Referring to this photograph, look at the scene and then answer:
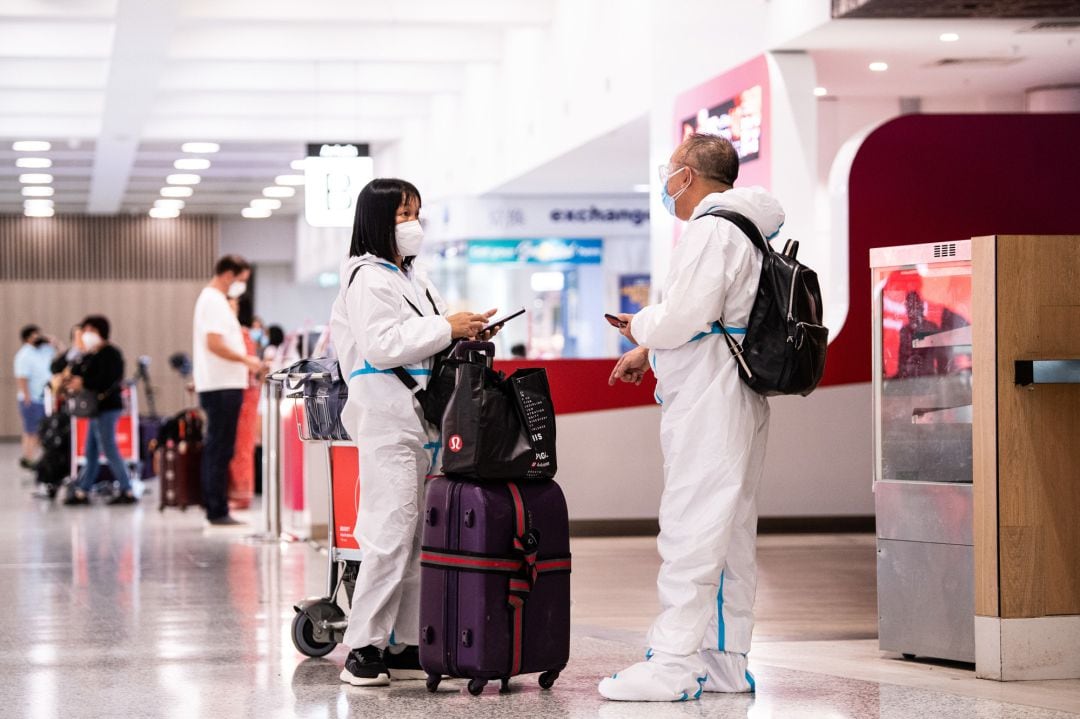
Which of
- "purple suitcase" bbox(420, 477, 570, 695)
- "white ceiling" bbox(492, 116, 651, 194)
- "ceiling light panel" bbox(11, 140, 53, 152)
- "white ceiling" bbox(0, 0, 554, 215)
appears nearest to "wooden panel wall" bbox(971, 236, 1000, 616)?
"purple suitcase" bbox(420, 477, 570, 695)

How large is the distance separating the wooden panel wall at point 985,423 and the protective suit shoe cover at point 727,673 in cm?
82

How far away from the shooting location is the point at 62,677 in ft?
15.0

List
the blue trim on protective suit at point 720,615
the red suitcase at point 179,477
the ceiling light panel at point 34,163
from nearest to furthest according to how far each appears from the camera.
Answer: the blue trim on protective suit at point 720,615 → the red suitcase at point 179,477 → the ceiling light panel at point 34,163

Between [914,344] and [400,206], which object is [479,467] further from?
[914,344]

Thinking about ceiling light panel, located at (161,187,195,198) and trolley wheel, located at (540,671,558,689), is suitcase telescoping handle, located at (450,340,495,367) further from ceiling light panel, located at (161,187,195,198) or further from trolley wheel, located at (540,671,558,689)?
ceiling light panel, located at (161,187,195,198)

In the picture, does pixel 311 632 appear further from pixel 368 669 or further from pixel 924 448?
pixel 924 448

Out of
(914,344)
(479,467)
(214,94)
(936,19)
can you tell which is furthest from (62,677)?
(214,94)

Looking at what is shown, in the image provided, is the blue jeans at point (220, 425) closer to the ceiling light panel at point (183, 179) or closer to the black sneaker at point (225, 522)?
the black sneaker at point (225, 522)

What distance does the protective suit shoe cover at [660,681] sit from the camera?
4.00 meters

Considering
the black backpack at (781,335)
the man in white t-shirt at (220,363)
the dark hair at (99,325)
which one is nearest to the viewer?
the black backpack at (781,335)

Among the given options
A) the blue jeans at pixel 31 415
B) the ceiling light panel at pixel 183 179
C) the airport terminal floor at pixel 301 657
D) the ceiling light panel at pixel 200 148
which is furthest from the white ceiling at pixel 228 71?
the airport terminal floor at pixel 301 657

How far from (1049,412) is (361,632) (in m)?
2.12

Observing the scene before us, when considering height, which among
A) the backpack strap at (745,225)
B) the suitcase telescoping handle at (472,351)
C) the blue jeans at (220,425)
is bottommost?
the blue jeans at (220,425)

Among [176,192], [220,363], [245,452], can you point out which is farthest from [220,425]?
[176,192]
